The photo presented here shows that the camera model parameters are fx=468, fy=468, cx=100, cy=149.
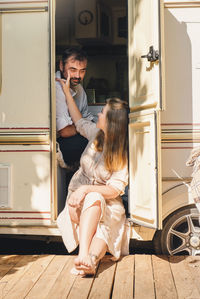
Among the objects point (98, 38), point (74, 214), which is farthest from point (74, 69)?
point (98, 38)

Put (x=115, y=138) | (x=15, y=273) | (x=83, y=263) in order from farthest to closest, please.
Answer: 1. (x=115, y=138)
2. (x=15, y=273)
3. (x=83, y=263)

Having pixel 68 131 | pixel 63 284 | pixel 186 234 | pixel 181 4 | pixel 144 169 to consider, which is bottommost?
pixel 63 284

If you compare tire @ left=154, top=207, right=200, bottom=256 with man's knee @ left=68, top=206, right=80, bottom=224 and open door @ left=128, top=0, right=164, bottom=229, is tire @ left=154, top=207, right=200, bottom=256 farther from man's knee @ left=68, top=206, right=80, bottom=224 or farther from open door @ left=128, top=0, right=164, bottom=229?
man's knee @ left=68, top=206, right=80, bottom=224

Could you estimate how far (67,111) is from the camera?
16.5 feet

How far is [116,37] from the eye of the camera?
8047mm

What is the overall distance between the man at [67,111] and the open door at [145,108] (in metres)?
0.70

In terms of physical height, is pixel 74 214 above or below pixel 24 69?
below

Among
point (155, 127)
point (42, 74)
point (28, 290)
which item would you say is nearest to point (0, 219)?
point (28, 290)

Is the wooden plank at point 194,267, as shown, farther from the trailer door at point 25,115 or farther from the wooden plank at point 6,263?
the wooden plank at point 6,263

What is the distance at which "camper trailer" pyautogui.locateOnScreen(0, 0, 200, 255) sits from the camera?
4.62 metres

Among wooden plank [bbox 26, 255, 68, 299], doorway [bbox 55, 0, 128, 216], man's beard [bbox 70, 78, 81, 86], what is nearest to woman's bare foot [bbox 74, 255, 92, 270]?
wooden plank [bbox 26, 255, 68, 299]

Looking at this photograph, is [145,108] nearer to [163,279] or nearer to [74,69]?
[74,69]

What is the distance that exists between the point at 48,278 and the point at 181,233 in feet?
4.63

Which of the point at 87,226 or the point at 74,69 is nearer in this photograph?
the point at 87,226
